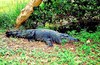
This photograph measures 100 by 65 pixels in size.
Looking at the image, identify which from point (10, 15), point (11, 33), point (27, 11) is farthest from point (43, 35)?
point (10, 15)

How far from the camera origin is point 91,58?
23.3 feet

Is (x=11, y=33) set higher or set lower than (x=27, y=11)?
lower

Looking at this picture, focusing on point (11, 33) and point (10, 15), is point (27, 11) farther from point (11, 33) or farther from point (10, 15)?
point (11, 33)

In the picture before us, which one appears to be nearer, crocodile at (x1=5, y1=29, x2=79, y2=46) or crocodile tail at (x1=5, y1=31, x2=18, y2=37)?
crocodile at (x1=5, y1=29, x2=79, y2=46)

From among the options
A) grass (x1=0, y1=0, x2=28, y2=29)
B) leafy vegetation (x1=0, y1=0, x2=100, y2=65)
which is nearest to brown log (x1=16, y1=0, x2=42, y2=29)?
leafy vegetation (x1=0, y1=0, x2=100, y2=65)

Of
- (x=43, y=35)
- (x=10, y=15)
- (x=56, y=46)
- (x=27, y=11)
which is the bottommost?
(x=56, y=46)

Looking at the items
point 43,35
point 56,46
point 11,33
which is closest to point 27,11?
point 11,33

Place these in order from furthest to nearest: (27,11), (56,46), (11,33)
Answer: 1. (27,11)
2. (11,33)
3. (56,46)

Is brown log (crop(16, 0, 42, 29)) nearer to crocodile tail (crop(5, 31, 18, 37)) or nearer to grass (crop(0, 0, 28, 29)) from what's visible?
grass (crop(0, 0, 28, 29))

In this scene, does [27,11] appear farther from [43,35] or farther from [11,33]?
[43,35]

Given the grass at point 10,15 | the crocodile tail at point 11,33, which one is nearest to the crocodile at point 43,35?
the crocodile tail at point 11,33

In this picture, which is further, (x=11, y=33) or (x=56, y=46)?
(x=11, y=33)

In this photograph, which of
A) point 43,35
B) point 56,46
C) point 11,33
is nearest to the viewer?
point 56,46

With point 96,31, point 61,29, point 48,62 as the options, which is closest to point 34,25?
point 61,29
